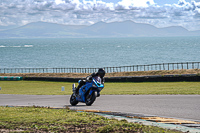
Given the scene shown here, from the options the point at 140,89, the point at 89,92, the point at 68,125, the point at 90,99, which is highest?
the point at 68,125

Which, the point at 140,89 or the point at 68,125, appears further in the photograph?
the point at 140,89

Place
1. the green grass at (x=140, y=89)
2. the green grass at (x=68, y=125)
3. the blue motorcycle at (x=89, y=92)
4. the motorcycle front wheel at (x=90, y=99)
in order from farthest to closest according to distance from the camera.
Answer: the green grass at (x=140, y=89)
the motorcycle front wheel at (x=90, y=99)
the blue motorcycle at (x=89, y=92)
the green grass at (x=68, y=125)

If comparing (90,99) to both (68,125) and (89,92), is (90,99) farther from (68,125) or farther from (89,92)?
(68,125)

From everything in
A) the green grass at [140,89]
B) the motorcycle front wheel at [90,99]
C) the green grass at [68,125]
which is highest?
the green grass at [68,125]

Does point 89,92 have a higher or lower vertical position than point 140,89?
higher

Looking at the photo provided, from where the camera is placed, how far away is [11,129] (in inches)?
324

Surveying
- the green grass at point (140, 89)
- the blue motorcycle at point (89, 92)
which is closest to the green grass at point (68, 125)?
the blue motorcycle at point (89, 92)

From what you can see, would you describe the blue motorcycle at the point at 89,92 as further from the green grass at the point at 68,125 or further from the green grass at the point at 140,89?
the green grass at the point at 140,89

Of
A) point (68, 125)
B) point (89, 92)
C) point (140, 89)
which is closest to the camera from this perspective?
point (68, 125)

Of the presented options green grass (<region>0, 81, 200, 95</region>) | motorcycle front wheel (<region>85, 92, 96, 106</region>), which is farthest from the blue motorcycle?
green grass (<region>0, 81, 200, 95</region>)

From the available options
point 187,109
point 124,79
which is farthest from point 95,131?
point 124,79

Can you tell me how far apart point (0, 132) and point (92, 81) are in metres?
6.34

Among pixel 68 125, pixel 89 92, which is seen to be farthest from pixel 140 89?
pixel 68 125

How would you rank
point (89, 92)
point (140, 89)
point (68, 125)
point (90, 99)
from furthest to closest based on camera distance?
1. point (140, 89)
2. point (89, 92)
3. point (90, 99)
4. point (68, 125)
